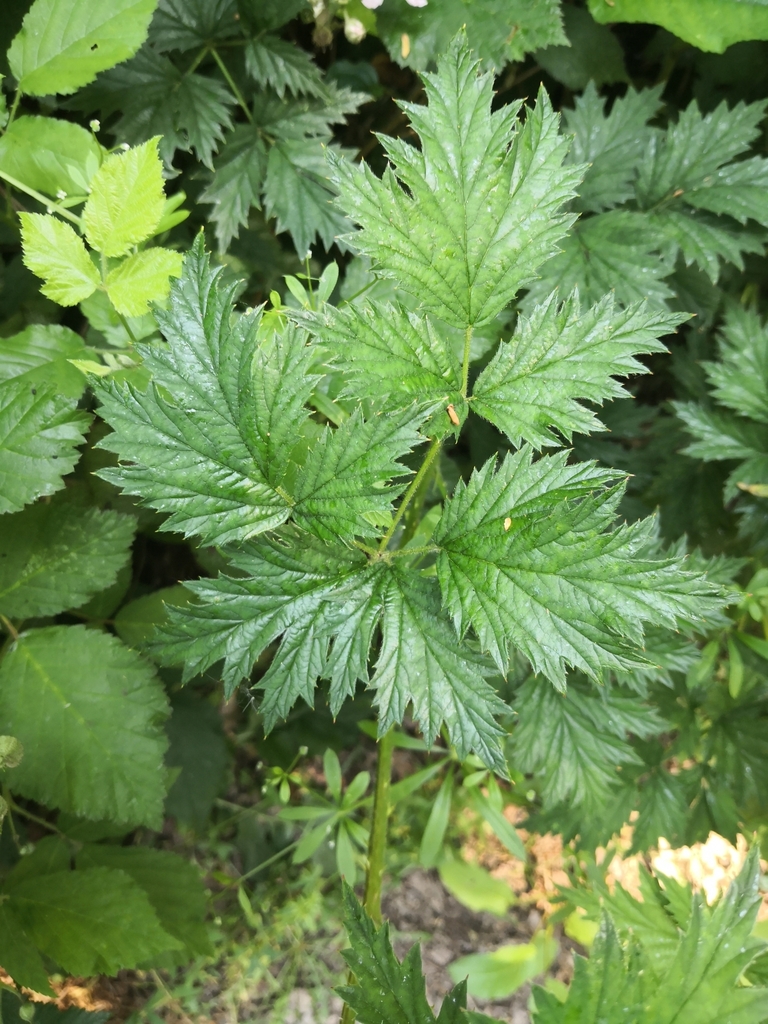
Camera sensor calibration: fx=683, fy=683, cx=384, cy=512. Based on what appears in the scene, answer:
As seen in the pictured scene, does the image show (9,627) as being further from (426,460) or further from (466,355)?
(466,355)

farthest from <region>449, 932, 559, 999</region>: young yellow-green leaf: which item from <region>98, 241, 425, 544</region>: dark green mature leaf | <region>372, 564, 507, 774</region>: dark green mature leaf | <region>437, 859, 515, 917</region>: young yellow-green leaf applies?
<region>98, 241, 425, 544</region>: dark green mature leaf

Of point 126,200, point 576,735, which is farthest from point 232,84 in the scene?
point 576,735

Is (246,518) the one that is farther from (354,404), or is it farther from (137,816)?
(137,816)

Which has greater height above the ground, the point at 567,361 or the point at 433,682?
the point at 567,361

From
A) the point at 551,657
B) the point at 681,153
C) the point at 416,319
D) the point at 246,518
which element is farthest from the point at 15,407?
the point at 681,153

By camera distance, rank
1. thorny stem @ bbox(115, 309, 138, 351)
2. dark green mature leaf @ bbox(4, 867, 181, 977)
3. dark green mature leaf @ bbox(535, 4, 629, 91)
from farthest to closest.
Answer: dark green mature leaf @ bbox(535, 4, 629, 91)
dark green mature leaf @ bbox(4, 867, 181, 977)
thorny stem @ bbox(115, 309, 138, 351)

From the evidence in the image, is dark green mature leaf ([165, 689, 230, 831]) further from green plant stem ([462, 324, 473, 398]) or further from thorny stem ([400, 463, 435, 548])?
green plant stem ([462, 324, 473, 398])

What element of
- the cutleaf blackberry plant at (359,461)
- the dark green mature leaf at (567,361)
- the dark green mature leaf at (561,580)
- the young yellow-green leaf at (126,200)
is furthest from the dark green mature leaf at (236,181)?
the dark green mature leaf at (561,580)
